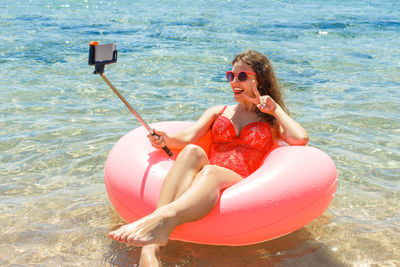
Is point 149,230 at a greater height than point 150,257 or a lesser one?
greater

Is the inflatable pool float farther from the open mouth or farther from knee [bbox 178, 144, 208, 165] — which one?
the open mouth

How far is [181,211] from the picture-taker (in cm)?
233

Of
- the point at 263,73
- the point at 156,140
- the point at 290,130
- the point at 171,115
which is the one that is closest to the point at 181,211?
the point at 156,140

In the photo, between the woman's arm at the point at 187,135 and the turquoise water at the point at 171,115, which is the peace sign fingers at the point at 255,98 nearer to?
the woman's arm at the point at 187,135

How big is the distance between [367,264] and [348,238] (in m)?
0.31

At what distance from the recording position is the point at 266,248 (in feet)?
9.08

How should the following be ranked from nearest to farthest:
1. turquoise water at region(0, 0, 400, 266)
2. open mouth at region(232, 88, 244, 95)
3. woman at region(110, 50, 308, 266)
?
woman at region(110, 50, 308, 266) < turquoise water at region(0, 0, 400, 266) < open mouth at region(232, 88, 244, 95)

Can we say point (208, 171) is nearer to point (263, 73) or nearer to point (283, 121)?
point (283, 121)

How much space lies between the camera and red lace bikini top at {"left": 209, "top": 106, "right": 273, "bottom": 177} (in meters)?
3.03

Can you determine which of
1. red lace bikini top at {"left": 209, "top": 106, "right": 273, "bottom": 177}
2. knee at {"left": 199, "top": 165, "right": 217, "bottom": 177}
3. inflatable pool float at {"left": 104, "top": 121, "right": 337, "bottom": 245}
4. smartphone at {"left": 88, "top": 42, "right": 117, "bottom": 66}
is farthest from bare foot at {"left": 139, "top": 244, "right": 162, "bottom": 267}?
smartphone at {"left": 88, "top": 42, "right": 117, "bottom": 66}

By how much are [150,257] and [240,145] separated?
45.9 inches

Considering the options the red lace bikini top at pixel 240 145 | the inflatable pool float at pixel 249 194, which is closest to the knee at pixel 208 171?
the inflatable pool float at pixel 249 194

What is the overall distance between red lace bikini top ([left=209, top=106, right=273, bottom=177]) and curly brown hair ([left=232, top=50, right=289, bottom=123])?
16cm

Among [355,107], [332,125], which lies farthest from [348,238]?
[355,107]
